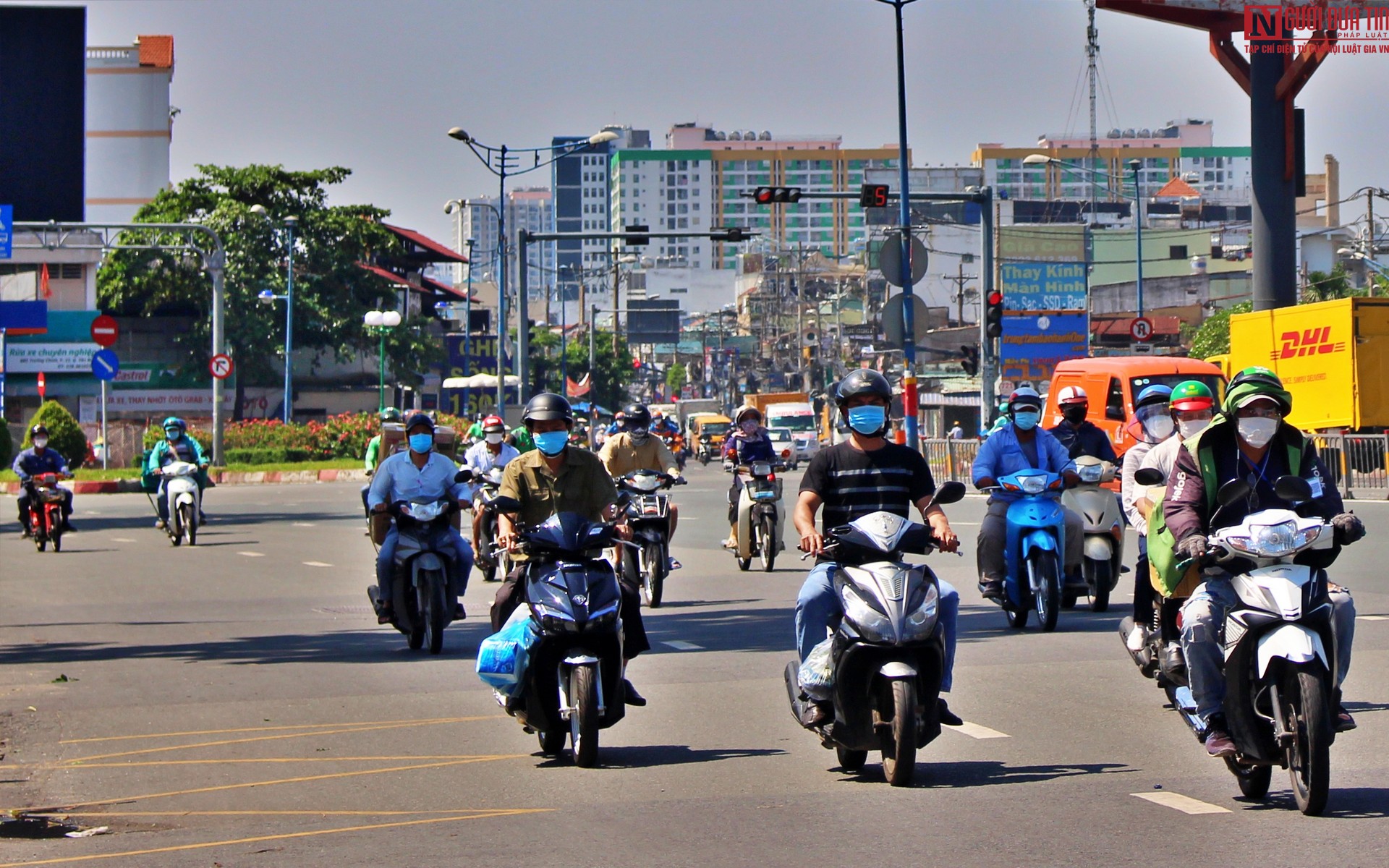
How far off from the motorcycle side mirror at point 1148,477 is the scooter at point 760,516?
31.7ft

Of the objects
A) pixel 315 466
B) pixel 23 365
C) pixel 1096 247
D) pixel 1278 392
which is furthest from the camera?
pixel 1096 247

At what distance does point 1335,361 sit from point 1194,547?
25.9 metres

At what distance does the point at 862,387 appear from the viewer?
289 inches

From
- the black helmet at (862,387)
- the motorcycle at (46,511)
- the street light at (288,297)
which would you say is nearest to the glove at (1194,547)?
the black helmet at (862,387)

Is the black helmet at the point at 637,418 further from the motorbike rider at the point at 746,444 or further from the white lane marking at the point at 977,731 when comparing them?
the white lane marking at the point at 977,731

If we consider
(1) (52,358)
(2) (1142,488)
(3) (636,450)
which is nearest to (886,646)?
(2) (1142,488)

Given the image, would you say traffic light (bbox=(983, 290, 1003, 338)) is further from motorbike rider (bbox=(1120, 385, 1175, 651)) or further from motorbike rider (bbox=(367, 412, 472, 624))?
motorbike rider (bbox=(367, 412, 472, 624))

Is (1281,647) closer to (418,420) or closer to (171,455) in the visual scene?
(418,420)

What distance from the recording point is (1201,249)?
3610 inches

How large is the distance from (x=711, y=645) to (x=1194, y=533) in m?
5.69

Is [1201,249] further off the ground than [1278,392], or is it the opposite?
[1201,249]

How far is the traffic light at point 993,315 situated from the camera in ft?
103

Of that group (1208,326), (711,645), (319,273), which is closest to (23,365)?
(319,273)

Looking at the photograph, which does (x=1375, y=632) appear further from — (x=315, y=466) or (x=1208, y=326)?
(x=1208, y=326)
